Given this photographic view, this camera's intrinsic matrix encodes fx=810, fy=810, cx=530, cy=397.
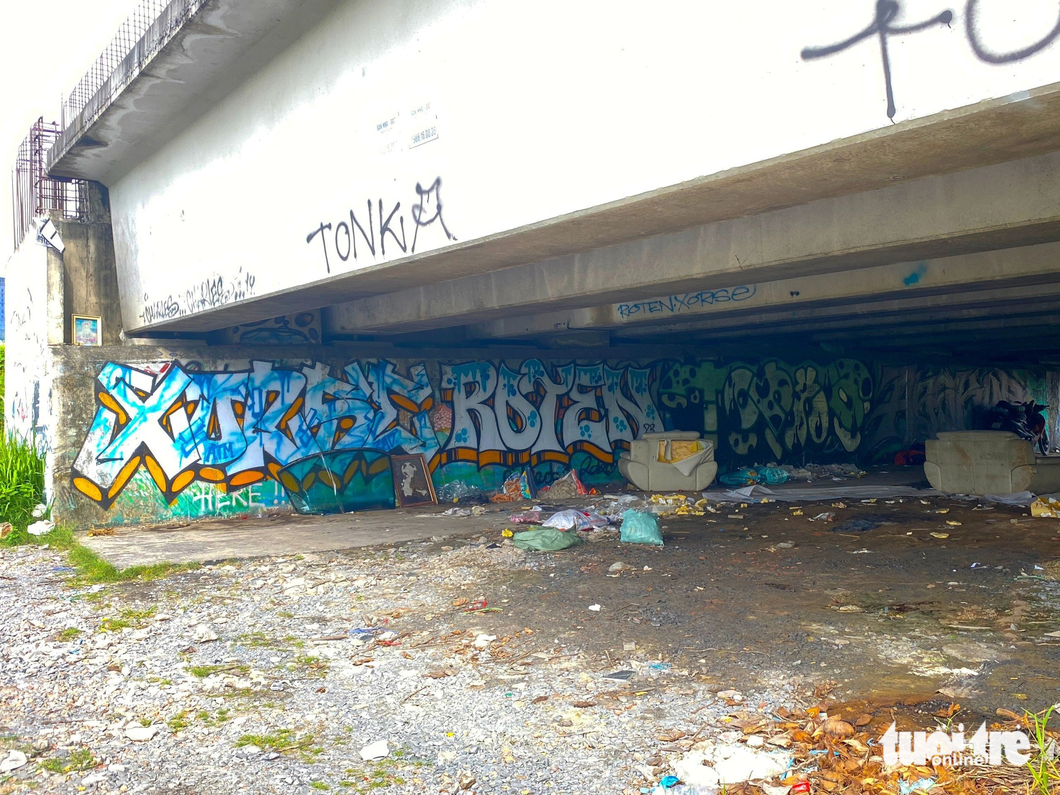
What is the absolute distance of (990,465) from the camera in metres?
12.8

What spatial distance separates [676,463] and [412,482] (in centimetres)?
462

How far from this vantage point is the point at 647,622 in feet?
19.7

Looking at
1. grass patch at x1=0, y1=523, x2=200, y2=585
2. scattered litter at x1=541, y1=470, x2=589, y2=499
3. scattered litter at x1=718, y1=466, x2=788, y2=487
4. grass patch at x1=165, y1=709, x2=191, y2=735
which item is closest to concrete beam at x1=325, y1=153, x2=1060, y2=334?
grass patch at x1=0, y1=523, x2=200, y2=585

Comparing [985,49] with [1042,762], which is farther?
[1042,762]

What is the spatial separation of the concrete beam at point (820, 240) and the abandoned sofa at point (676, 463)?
19.8ft

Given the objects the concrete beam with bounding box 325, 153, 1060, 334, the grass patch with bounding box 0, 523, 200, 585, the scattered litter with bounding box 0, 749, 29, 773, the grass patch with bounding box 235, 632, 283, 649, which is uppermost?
the concrete beam with bounding box 325, 153, 1060, 334

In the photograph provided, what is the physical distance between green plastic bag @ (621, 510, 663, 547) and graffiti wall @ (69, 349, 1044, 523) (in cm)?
525

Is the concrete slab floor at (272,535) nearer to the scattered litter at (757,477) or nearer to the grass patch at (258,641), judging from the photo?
the grass patch at (258,641)

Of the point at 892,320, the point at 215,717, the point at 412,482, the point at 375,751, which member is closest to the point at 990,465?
the point at 892,320

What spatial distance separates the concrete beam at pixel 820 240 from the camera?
5.15 meters

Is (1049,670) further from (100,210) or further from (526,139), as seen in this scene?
(100,210)

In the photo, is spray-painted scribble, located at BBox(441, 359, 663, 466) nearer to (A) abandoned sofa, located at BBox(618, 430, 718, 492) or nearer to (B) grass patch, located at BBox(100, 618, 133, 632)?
(A) abandoned sofa, located at BBox(618, 430, 718, 492)

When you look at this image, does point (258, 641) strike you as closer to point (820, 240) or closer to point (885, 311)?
point (820, 240)

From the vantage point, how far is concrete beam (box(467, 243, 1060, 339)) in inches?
307
